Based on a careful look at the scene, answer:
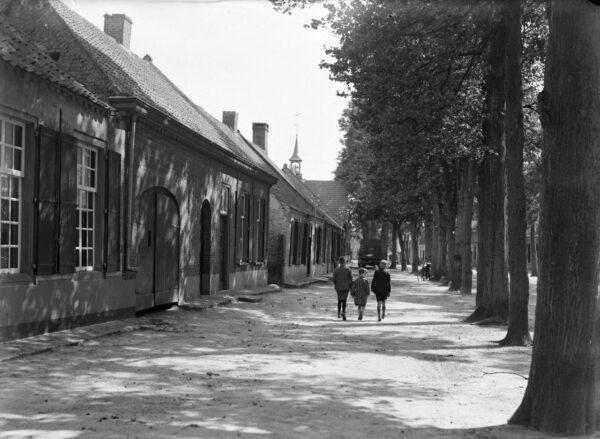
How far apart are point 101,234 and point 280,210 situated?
66.1 ft

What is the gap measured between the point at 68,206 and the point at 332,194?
56.8 m

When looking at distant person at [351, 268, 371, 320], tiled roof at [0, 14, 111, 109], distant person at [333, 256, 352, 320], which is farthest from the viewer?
distant person at [333, 256, 352, 320]

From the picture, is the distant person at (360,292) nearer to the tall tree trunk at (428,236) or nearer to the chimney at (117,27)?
the chimney at (117,27)

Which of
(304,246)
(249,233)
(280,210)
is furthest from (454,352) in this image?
(304,246)

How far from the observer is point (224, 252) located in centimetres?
2398

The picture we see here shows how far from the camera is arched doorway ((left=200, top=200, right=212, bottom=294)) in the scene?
2161 centimetres

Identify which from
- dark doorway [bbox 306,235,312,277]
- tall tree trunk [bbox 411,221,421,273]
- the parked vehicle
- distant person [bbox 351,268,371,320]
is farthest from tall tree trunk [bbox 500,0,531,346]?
the parked vehicle

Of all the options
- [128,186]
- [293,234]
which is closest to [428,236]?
[293,234]

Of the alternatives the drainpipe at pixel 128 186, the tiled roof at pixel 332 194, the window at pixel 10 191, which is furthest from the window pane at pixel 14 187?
the tiled roof at pixel 332 194

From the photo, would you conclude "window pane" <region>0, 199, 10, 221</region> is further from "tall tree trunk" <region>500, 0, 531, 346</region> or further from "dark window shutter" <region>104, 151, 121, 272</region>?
"tall tree trunk" <region>500, 0, 531, 346</region>

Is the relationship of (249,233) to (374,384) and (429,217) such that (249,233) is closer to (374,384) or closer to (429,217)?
(374,384)

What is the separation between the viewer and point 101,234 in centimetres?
1377

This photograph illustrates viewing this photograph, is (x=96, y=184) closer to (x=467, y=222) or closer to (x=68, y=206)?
(x=68, y=206)

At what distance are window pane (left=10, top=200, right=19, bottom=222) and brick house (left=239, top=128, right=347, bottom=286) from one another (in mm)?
22103
